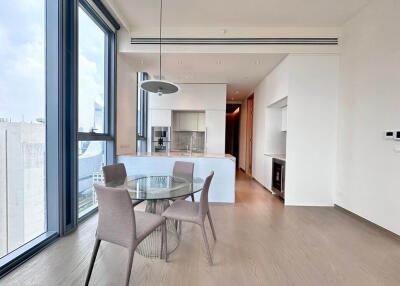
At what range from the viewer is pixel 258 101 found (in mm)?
5816

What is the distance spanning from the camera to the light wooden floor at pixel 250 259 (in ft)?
5.81

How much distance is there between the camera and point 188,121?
6.34 metres

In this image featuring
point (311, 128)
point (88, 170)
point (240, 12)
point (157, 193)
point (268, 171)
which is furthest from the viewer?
point (268, 171)

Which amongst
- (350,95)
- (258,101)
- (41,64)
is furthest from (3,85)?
(258,101)

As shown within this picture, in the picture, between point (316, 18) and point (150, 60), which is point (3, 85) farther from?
point (316, 18)

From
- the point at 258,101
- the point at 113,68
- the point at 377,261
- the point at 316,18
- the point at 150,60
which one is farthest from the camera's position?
the point at 258,101

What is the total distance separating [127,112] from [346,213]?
15.0ft

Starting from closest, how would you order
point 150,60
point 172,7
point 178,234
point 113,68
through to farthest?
point 178,234, point 172,7, point 113,68, point 150,60

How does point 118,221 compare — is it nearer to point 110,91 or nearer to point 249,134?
point 110,91

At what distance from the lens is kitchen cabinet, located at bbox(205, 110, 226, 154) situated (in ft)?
19.1

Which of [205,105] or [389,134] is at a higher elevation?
[205,105]

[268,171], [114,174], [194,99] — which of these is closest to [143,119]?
[194,99]

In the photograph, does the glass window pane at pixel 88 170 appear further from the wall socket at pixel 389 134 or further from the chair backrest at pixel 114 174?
the wall socket at pixel 389 134

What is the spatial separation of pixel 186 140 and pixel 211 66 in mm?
2690
